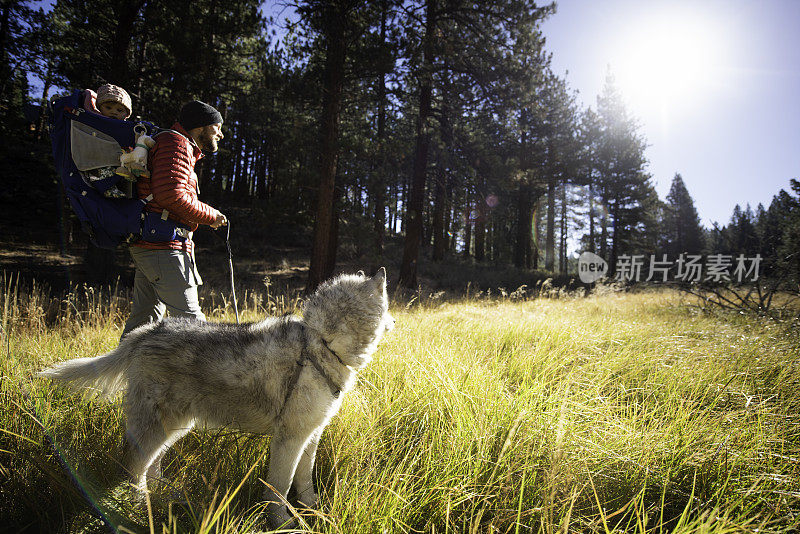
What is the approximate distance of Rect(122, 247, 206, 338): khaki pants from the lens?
2.38 metres

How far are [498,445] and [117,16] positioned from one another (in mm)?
12291

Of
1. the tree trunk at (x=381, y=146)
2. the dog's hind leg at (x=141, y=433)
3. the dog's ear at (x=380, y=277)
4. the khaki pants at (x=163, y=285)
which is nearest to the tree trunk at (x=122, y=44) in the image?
the tree trunk at (x=381, y=146)

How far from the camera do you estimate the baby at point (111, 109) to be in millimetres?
2248

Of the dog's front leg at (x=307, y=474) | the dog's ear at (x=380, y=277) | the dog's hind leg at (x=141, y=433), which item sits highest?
the dog's ear at (x=380, y=277)

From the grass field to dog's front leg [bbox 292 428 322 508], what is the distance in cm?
11

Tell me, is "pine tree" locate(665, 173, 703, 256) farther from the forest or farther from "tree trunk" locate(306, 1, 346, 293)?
"tree trunk" locate(306, 1, 346, 293)

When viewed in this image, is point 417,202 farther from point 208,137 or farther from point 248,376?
point 248,376

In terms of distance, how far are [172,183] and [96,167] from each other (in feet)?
1.76

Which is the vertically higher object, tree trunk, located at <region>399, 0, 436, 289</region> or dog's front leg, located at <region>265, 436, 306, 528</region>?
tree trunk, located at <region>399, 0, 436, 289</region>

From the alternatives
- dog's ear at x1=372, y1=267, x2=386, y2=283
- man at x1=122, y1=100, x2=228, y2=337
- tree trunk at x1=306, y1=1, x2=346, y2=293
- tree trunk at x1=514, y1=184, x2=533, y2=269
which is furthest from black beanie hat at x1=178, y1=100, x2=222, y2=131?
tree trunk at x1=514, y1=184, x2=533, y2=269

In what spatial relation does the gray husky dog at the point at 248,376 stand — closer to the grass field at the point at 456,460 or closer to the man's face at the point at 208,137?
the grass field at the point at 456,460

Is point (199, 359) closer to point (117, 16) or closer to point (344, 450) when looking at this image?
point (344, 450)

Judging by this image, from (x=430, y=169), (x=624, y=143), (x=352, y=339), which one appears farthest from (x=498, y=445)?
(x=624, y=143)

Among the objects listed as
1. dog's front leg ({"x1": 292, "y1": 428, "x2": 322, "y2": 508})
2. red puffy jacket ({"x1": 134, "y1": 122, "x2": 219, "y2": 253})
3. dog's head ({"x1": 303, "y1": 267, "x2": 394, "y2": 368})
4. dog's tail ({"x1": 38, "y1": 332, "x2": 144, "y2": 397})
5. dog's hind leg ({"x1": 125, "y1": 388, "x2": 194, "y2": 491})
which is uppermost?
red puffy jacket ({"x1": 134, "y1": 122, "x2": 219, "y2": 253})
